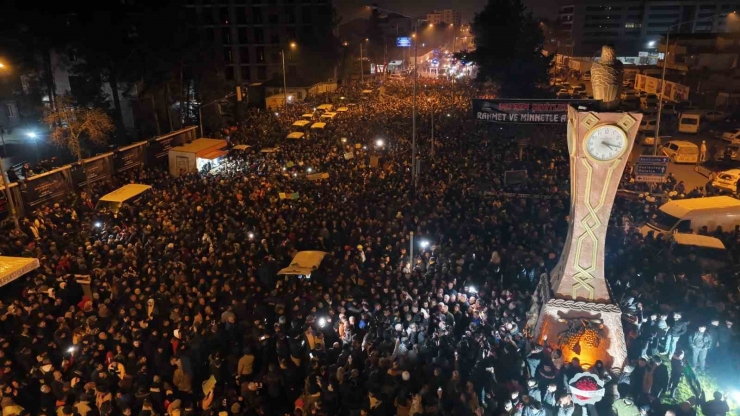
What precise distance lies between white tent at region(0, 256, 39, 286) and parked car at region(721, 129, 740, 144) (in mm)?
29884

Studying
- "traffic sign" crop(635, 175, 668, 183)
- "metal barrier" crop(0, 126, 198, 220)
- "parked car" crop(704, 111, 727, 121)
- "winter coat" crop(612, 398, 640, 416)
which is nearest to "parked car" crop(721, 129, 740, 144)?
"parked car" crop(704, 111, 727, 121)

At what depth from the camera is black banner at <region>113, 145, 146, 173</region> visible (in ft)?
72.2

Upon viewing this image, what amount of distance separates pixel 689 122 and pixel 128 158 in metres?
30.9

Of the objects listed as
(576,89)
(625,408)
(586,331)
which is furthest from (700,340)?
(576,89)

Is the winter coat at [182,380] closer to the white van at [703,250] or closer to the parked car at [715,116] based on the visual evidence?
the white van at [703,250]

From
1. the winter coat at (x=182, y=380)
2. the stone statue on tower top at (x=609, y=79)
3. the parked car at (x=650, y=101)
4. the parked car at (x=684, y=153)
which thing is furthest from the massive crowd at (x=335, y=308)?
the parked car at (x=650, y=101)

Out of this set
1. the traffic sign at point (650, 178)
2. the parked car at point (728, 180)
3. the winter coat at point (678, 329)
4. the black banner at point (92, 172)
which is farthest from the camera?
the black banner at point (92, 172)

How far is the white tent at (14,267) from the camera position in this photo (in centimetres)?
1127

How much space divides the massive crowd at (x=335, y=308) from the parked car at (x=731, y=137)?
1508 centimetres

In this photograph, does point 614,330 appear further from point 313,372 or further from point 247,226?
point 247,226

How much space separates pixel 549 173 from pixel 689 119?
18114mm

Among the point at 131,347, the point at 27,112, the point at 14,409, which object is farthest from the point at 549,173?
the point at 27,112

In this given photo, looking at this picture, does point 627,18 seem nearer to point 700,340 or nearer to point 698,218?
point 698,218

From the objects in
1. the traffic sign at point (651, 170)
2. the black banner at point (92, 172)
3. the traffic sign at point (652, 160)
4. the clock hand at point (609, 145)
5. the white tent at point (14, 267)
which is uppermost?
the clock hand at point (609, 145)
